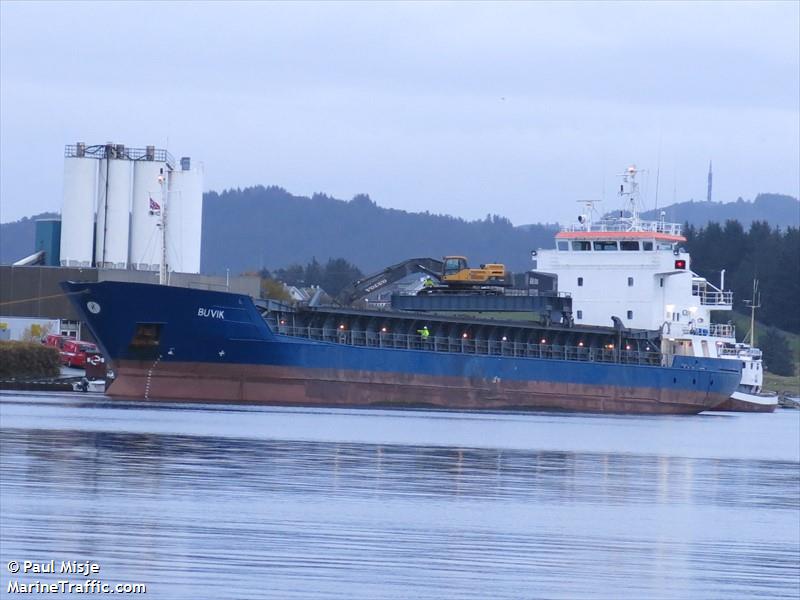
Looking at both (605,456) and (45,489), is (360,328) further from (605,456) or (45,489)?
(45,489)

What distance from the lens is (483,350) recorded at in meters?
47.8

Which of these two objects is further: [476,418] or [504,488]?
[476,418]

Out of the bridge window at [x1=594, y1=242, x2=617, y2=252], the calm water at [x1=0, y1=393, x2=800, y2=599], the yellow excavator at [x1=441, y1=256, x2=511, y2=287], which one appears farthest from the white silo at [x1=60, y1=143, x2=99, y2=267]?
the calm water at [x1=0, y1=393, x2=800, y2=599]

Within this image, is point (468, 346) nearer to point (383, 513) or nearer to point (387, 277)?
point (387, 277)

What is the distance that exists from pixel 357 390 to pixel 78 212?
30437 millimetres

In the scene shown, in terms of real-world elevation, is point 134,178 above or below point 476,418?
above

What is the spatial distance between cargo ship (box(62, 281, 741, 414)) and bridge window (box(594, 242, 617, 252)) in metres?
3.68

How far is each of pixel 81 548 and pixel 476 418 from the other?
28460 millimetres

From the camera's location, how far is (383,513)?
16719mm

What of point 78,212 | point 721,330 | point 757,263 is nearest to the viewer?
point 721,330

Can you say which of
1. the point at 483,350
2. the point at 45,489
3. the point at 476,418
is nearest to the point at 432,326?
the point at 483,350

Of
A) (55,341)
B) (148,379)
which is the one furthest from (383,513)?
(55,341)

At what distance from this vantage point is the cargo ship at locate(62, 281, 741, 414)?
1516 inches

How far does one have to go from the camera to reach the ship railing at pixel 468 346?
42.9 m
